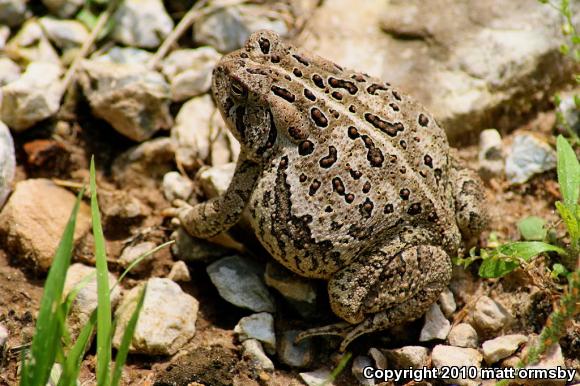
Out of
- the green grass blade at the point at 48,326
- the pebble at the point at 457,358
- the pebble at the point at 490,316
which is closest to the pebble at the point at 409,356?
the pebble at the point at 457,358

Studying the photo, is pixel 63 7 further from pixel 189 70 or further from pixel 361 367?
pixel 361 367

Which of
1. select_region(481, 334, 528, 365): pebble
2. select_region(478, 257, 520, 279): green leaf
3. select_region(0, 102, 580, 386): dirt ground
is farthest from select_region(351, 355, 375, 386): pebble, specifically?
select_region(478, 257, 520, 279): green leaf

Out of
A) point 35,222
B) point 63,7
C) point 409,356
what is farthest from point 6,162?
point 409,356

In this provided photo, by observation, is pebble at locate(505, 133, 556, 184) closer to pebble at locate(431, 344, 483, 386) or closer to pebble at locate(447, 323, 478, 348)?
pebble at locate(447, 323, 478, 348)

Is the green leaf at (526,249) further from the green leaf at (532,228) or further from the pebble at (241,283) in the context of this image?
the pebble at (241,283)

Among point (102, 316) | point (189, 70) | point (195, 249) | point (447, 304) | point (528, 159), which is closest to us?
point (102, 316)
